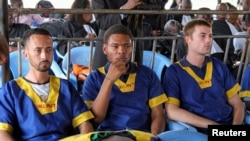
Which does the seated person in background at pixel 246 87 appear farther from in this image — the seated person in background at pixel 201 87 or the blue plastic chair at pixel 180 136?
the blue plastic chair at pixel 180 136

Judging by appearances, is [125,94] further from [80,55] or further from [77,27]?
[77,27]

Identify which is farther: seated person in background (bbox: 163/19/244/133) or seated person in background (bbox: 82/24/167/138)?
seated person in background (bbox: 163/19/244/133)

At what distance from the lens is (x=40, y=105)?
2016 mm

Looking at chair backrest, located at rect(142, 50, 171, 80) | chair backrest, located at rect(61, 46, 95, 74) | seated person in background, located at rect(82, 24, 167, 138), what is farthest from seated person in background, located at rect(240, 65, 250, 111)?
chair backrest, located at rect(61, 46, 95, 74)

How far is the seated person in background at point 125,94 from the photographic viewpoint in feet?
7.56

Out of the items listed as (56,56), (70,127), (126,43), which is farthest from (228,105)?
(56,56)

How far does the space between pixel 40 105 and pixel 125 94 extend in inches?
20.8

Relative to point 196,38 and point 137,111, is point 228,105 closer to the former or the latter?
point 196,38

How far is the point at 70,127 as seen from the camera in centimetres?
211

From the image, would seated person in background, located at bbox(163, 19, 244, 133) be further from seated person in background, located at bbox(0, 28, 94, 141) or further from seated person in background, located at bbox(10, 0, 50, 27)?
seated person in background, located at bbox(10, 0, 50, 27)

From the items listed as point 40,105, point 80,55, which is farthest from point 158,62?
point 40,105

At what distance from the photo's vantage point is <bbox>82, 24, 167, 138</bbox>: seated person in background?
7.56 ft

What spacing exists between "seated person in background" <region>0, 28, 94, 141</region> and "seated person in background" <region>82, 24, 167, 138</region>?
0.15 meters

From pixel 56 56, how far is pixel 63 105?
6.75ft
